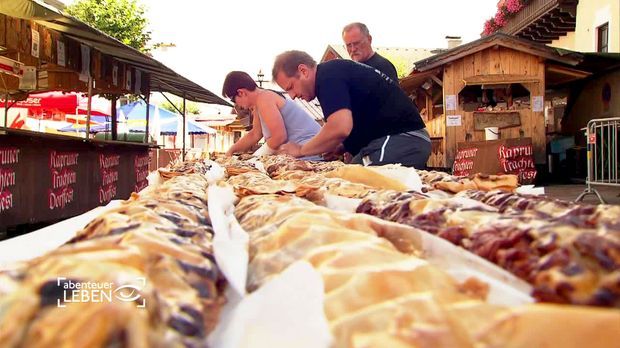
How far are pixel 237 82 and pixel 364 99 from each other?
4.35 ft

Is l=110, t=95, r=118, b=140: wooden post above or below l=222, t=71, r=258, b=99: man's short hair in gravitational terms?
above

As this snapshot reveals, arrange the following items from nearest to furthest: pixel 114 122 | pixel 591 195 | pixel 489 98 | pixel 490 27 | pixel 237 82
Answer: pixel 237 82 < pixel 591 195 < pixel 114 122 < pixel 489 98 < pixel 490 27

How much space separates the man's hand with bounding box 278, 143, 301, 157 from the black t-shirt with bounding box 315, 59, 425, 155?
555 millimetres

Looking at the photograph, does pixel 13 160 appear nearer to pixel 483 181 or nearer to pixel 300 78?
pixel 300 78

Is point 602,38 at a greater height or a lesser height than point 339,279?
greater

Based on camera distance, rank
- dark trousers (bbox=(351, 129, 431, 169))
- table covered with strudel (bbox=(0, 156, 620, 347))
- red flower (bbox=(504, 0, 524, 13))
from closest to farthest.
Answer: table covered with strudel (bbox=(0, 156, 620, 347)) < dark trousers (bbox=(351, 129, 431, 169)) < red flower (bbox=(504, 0, 524, 13))

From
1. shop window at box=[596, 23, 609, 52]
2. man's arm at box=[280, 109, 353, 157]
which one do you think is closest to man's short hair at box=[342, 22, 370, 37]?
man's arm at box=[280, 109, 353, 157]

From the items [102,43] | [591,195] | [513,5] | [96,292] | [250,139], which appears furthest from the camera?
[513,5]

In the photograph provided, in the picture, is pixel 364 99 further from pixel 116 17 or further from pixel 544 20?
pixel 116 17

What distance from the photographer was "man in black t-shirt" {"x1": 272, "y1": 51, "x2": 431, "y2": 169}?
12.0ft

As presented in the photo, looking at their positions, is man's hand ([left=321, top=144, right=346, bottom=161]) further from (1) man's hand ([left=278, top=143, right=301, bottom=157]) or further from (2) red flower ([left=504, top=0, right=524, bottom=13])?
(2) red flower ([left=504, top=0, right=524, bottom=13])

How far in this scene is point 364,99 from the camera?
12.5 ft

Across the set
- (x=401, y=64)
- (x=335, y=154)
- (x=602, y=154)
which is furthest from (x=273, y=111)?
(x=401, y=64)

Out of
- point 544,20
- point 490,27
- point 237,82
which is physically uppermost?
point 490,27
